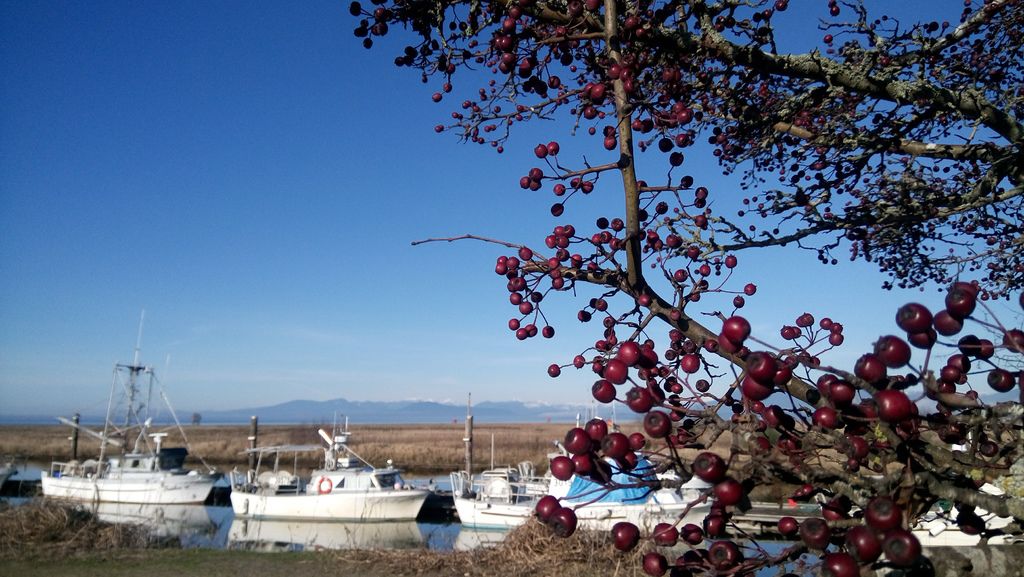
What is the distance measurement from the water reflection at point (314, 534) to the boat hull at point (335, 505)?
25 centimetres

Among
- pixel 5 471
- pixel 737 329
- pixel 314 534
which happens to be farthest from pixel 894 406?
pixel 5 471

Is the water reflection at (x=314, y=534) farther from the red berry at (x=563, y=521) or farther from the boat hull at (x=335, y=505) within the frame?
the red berry at (x=563, y=521)

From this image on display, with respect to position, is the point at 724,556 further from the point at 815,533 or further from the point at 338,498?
the point at 338,498

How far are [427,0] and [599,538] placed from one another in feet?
36.6

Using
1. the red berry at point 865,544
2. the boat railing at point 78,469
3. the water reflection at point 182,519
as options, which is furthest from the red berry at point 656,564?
the boat railing at point 78,469

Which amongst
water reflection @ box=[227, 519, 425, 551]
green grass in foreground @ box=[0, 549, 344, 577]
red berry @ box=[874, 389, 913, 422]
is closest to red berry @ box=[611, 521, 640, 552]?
red berry @ box=[874, 389, 913, 422]

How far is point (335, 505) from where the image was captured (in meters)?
25.4

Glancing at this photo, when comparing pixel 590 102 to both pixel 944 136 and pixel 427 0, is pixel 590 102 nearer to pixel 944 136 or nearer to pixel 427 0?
pixel 427 0

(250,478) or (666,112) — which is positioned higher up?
(666,112)

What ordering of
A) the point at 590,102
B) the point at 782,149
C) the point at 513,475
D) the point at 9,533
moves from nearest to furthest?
the point at 590,102 → the point at 782,149 → the point at 9,533 → the point at 513,475

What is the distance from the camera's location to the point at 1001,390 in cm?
166

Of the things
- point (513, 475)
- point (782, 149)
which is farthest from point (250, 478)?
point (782, 149)

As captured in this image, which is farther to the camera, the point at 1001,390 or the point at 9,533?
the point at 9,533

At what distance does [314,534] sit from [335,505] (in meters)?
2.14
